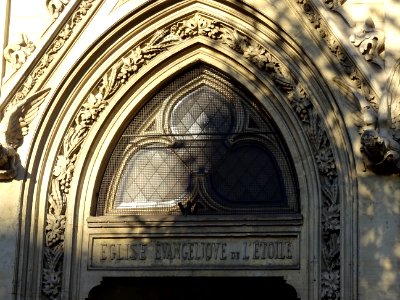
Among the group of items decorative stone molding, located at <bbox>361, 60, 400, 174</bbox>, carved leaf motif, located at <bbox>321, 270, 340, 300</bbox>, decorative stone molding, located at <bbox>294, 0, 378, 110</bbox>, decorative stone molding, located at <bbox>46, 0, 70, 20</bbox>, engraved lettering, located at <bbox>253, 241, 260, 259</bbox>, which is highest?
decorative stone molding, located at <bbox>46, 0, 70, 20</bbox>

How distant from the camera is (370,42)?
14.4 meters

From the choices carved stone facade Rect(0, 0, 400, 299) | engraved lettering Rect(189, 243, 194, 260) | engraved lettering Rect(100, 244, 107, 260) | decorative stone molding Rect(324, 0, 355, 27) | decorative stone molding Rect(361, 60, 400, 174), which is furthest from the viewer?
engraved lettering Rect(100, 244, 107, 260)

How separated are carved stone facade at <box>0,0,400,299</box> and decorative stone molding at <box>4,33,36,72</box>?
2 centimetres

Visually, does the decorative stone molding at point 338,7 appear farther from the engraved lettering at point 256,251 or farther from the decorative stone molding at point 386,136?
the engraved lettering at point 256,251

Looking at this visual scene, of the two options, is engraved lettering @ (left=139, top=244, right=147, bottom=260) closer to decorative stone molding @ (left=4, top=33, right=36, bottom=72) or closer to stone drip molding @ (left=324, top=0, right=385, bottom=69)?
decorative stone molding @ (left=4, top=33, right=36, bottom=72)

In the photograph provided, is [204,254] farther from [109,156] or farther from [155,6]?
[155,6]

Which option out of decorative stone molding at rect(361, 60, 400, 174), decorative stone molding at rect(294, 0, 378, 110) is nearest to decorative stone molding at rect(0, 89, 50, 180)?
decorative stone molding at rect(294, 0, 378, 110)

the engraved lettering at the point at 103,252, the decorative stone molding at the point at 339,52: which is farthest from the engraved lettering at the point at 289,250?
the engraved lettering at the point at 103,252

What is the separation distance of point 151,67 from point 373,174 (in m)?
3.33

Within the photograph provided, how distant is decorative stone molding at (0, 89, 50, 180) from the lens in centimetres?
1509

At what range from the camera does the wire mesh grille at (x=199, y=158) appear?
50.9 ft

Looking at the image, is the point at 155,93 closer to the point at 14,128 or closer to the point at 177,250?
the point at 14,128

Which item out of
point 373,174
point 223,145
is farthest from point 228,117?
point 373,174

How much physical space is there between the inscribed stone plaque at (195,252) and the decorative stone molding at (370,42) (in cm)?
231
